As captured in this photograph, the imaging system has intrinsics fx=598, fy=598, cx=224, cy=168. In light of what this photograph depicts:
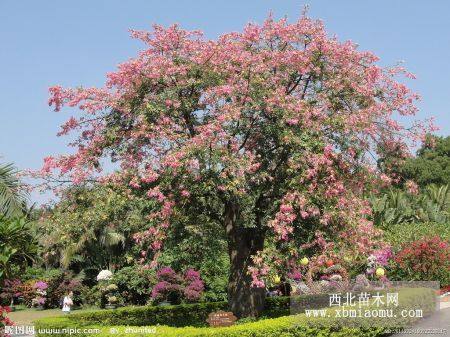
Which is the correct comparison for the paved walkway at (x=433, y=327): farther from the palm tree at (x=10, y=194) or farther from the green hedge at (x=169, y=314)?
the palm tree at (x=10, y=194)

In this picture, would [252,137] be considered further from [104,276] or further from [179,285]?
[104,276]

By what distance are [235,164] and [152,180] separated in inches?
89.9

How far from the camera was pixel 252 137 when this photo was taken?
17547 mm

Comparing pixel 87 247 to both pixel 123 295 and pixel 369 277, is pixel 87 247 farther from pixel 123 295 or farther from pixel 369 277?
pixel 369 277

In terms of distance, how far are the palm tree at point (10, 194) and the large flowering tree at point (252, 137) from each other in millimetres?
1283

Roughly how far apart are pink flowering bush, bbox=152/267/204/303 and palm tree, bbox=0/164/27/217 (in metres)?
11.7

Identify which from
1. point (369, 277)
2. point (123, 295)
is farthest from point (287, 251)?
point (123, 295)

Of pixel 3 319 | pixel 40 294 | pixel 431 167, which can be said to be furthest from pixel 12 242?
pixel 431 167


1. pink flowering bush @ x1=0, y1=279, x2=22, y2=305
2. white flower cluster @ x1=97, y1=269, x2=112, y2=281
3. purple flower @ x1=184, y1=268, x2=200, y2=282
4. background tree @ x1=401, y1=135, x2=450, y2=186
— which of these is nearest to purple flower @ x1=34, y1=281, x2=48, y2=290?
pink flowering bush @ x1=0, y1=279, x2=22, y2=305

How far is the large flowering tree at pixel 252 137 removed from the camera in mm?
15711

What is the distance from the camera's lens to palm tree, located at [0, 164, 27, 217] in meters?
15.2

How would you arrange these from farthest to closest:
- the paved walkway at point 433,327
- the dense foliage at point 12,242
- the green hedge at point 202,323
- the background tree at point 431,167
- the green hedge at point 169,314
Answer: the background tree at point 431,167 → the green hedge at point 169,314 → the paved walkway at point 433,327 → the green hedge at point 202,323 → the dense foliage at point 12,242

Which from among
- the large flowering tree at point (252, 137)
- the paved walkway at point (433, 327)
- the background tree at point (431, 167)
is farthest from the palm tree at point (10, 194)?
the background tree at point (431, 167)

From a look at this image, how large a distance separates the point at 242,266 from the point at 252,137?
4.31m
